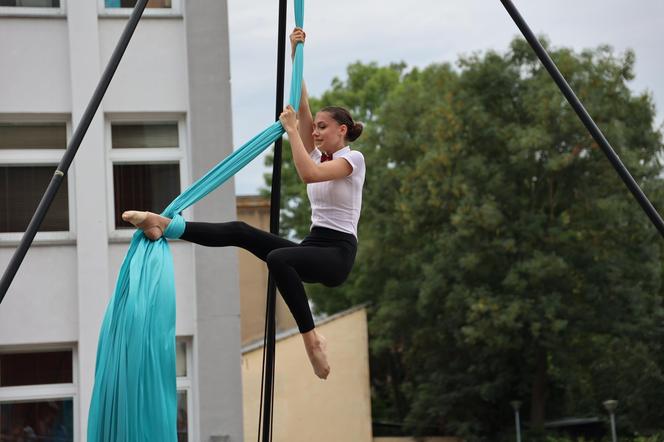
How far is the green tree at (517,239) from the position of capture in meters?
23.2

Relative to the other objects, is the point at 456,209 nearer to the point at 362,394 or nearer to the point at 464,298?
the point at 464,298

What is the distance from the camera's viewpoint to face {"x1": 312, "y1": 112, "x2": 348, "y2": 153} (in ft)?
19.4

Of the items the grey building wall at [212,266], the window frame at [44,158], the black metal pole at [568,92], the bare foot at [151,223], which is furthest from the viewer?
the grey building wall at [212,266]

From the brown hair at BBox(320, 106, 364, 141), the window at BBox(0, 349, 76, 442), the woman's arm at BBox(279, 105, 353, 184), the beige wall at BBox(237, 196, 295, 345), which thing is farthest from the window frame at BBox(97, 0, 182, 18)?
the beige wall at BBox(237, 196, 295, 345)

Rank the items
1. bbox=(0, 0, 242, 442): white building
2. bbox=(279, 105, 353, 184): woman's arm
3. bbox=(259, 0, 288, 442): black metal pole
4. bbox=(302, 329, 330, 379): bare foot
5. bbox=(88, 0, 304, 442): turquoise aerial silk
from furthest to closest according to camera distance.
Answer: bbox=(0, 0, 242, 442): white building → bbox=(259, 0, 288, 442): black metal pole → bbox=(302, 329, 330, 379): bare foot → bbox=(279, 105, 353, 184): woman's arm → bbox=(88, 0, 304, 442): turquoise aerial silk

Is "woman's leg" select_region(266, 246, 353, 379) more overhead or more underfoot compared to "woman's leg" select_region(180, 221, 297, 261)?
more underfoot

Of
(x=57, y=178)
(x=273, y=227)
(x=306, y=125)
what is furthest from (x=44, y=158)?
(x=57, y=178)

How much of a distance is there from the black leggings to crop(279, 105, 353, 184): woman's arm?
332 mm

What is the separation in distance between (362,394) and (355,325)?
1.39 metres

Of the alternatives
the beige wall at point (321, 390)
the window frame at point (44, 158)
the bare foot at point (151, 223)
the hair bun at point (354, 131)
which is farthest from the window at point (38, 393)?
the beige wall at point (321, 390)

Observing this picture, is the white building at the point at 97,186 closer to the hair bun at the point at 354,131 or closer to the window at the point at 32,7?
the window at the point at 32,7

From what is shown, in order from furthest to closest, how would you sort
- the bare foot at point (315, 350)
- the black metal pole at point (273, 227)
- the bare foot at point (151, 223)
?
the black metal pole at point (273, 227), the bare foot at point (315, 350), the bare foot at point (151, 223)

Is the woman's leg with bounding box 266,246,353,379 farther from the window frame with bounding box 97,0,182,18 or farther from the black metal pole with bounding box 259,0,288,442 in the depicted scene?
the window frame with bounding box 97,0,182,18

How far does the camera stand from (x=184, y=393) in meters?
12.1
